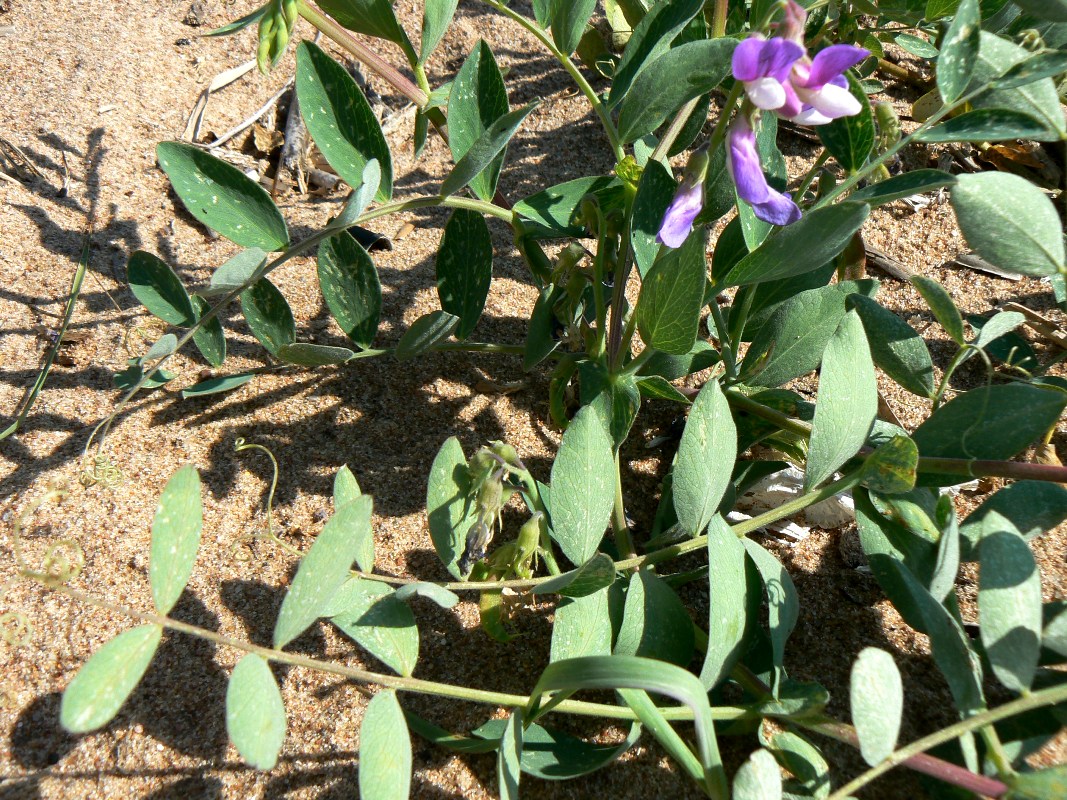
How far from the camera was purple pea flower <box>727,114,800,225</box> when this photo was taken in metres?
0.78

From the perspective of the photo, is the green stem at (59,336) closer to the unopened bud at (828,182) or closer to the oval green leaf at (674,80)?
the oval green leaf at (674,80)

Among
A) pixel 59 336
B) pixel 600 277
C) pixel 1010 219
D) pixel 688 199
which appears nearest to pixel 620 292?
pixel 600 277

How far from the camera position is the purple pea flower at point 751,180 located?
78cm

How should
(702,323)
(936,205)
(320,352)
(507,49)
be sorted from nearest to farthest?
(320,352)
(702,323)
(936,205)
(507,49)

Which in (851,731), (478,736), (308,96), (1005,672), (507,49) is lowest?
(478,736)

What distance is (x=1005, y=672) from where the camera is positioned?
76 centimetres

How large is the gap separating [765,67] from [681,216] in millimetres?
155

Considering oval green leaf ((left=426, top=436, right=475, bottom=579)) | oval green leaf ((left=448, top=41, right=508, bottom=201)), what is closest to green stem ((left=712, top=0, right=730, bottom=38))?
oval green leaf ((left=448, top=41, right=508, bottom=201))

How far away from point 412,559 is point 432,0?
2.36 feet

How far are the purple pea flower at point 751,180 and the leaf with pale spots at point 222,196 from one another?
56 centimetres

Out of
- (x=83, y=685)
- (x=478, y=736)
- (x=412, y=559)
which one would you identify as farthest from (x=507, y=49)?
(x=83, y=685)

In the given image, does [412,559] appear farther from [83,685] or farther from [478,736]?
[83,685]

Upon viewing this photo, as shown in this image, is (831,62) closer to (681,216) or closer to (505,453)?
(681,216)

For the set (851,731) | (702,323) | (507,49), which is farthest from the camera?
(507,49)
